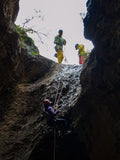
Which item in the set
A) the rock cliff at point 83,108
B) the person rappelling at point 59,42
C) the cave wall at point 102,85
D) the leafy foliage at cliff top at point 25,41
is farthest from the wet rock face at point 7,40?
the person rappelling at point 59,42

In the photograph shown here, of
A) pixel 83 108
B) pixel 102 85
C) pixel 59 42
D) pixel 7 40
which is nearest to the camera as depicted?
pixel 102 85

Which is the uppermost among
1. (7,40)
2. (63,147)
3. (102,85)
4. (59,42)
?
(59,42)

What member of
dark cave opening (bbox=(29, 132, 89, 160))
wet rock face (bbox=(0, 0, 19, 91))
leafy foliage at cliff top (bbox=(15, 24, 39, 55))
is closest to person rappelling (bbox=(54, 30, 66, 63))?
leafy foliage at cliff top (bbox=(15, 24, 39, 55))

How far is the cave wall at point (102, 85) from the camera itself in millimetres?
4391

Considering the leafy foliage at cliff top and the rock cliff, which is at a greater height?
the leafy foliage at cliff top

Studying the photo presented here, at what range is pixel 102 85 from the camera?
4.84 meters

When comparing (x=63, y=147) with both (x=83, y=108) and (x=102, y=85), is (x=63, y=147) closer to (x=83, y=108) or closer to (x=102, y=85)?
(x=83, y=108)

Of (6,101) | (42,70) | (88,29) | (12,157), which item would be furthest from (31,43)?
(12,157)

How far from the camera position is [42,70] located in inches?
418

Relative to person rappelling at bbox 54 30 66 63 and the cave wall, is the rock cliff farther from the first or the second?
person rappelling at bbox 54 30 66 63

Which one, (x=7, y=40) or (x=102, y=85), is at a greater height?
(x=7, y=40)

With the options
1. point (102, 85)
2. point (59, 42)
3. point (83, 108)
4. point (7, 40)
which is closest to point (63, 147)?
point (83, 108)

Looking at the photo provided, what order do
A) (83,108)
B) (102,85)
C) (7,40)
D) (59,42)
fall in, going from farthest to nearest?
(59,42), (7,40), (83,108), (102,85)

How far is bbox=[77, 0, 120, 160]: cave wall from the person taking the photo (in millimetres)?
4391
